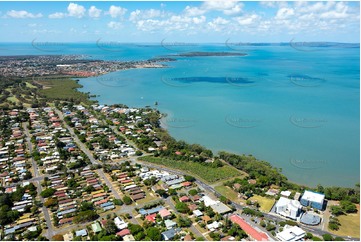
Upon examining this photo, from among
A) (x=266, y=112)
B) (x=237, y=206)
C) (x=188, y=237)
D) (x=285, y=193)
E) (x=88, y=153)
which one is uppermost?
(x=266, y=112)

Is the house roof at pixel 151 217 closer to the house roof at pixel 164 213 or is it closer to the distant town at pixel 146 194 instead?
the distant town at pixel 146 194

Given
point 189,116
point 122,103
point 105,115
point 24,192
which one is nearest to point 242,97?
point 189,116

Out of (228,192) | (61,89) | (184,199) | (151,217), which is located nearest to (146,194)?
(184,199)

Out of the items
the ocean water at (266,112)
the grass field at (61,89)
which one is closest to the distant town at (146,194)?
the ocean water at (266,112)

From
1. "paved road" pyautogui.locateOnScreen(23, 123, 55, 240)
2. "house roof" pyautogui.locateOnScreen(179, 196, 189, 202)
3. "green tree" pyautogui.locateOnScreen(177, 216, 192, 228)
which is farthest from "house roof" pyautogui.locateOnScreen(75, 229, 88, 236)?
"house roof" pyautogui.locateOnScreen(179, 196, 189, 202)

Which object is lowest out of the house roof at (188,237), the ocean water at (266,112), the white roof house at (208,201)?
the house roof at (188,237)

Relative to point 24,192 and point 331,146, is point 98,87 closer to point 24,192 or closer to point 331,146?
point 24,192

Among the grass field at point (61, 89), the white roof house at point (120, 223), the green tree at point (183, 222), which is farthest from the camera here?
the grass field at point (61, 89)

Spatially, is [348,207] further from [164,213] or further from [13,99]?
[13,99]
